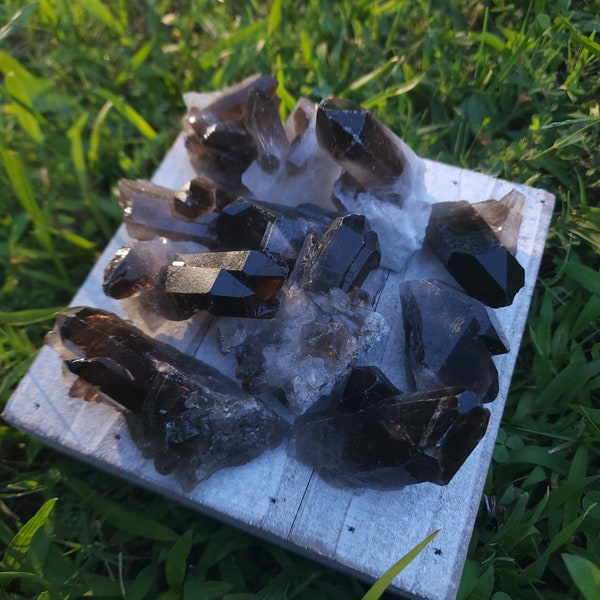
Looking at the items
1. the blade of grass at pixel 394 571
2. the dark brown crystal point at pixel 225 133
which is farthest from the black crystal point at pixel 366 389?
the dark brown crystal point at pixel 225 133

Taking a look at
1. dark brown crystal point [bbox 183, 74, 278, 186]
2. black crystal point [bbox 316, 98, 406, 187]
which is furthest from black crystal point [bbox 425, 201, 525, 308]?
dark brown crystal point [bbox 183, 74, 278, 186]

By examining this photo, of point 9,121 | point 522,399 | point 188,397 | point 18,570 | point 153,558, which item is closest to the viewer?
point 188,397

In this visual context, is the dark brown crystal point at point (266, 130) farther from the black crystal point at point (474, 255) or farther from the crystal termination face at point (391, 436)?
the crystal termination face at point (391, 436)

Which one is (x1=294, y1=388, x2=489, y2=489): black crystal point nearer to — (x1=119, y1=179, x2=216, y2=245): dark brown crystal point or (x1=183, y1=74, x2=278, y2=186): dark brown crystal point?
(x1=119, y1=179, x2=216, y2=245): dark brown crystal point

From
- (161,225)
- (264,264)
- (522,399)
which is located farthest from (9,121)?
(522,399)

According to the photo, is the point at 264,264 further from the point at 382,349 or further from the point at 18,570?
the point at 18,570

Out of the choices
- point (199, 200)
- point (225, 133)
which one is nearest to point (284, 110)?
point (225, 133)

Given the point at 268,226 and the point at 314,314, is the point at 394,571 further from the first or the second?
the point at 268,226
